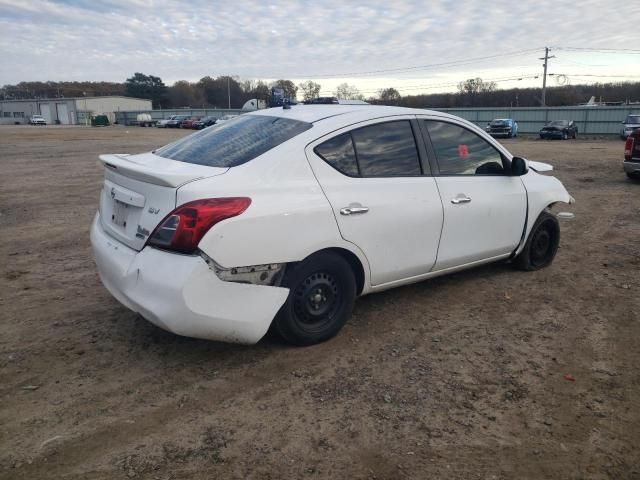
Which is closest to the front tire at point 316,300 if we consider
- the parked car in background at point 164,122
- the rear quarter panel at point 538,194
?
the rear quarter panel at point 538,194

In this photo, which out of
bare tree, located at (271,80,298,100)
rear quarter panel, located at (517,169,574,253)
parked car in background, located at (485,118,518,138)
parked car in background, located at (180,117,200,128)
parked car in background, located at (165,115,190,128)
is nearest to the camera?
rear quarter panel, located at (517,169,574,253)

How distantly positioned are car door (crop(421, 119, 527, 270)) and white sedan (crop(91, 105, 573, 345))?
14 millimetres

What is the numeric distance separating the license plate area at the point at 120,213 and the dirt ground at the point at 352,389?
0.88 meters

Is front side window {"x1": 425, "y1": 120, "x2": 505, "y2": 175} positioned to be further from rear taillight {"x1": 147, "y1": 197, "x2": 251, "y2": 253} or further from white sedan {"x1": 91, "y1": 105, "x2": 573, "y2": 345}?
rear taillight {"x1": 147, "y1": 197, "x2": 251, "y2": 253}

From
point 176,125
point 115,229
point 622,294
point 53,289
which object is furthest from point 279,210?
point 176,125

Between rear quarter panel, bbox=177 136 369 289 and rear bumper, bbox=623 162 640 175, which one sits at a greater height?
rear quarter panel, bbox=177 136 369 289

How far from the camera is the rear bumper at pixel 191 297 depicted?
3045 mm

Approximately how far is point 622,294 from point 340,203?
309cm

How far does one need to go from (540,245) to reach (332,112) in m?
2.89

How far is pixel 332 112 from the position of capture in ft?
13.2

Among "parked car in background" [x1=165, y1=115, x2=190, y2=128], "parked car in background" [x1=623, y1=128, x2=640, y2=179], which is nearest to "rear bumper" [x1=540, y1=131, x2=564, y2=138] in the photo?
"parked car in background" [x1=623, y1=128, x2=640, y2=179]

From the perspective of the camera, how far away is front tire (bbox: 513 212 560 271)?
530 cm

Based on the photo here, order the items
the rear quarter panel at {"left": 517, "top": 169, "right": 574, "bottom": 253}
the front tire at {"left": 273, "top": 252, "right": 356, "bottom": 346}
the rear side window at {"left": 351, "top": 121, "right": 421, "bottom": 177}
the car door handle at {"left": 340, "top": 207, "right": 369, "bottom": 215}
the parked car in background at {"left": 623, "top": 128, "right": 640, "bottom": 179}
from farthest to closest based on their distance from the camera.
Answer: the parked car in background at {"left": 623, "top": 128, "right": 640, "bottom": 179} < the rear quarter panel at {"left": 517, "top": 169, "right": 574, "bottom": 253} < the rear side window at {"left": 351, "top": 121, "right": 421, "bottom": 177} < the car door handle at {"left": 340, "top": 207, "right": 369, "bottom": 215} < the front tire at {"left": 273, "top": 252, "right": 356, "bottom": 346}

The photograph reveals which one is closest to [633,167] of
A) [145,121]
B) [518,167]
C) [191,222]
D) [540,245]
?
[540,245]
